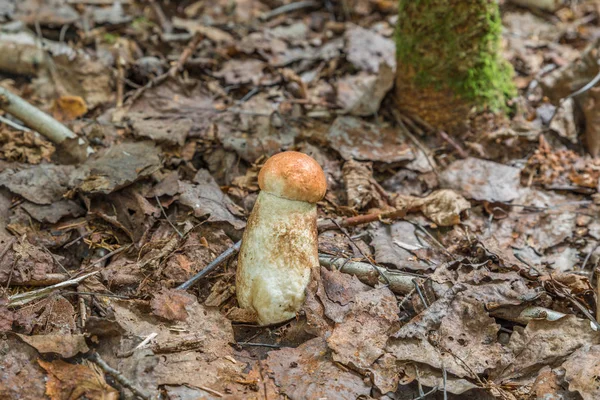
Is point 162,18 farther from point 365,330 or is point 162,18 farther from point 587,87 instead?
point 365,330

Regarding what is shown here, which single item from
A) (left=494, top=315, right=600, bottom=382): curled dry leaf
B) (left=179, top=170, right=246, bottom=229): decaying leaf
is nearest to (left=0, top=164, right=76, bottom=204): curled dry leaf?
(left=179, top=170, right=246, bottom=229): decaying leaf

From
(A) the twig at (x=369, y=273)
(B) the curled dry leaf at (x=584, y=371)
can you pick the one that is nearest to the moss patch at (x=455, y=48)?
(A) the twig at (x=369, y=273)

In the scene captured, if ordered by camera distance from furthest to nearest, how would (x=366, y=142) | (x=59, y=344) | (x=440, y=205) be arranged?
1. (x=366, y=142)
2. (x=440, y=205)
3. (x=59, y=344)

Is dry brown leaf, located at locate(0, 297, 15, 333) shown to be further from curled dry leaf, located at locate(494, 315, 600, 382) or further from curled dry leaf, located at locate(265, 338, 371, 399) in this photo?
curled dry leaf, located at locate(494, 315, 600, 382)

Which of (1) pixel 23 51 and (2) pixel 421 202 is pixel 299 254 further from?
(1) pixel 23 51

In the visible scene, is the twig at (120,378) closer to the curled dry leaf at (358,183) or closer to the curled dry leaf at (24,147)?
the curled dry leaf at (358,183)

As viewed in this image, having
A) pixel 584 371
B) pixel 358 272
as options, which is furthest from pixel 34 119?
pixel 584 371
